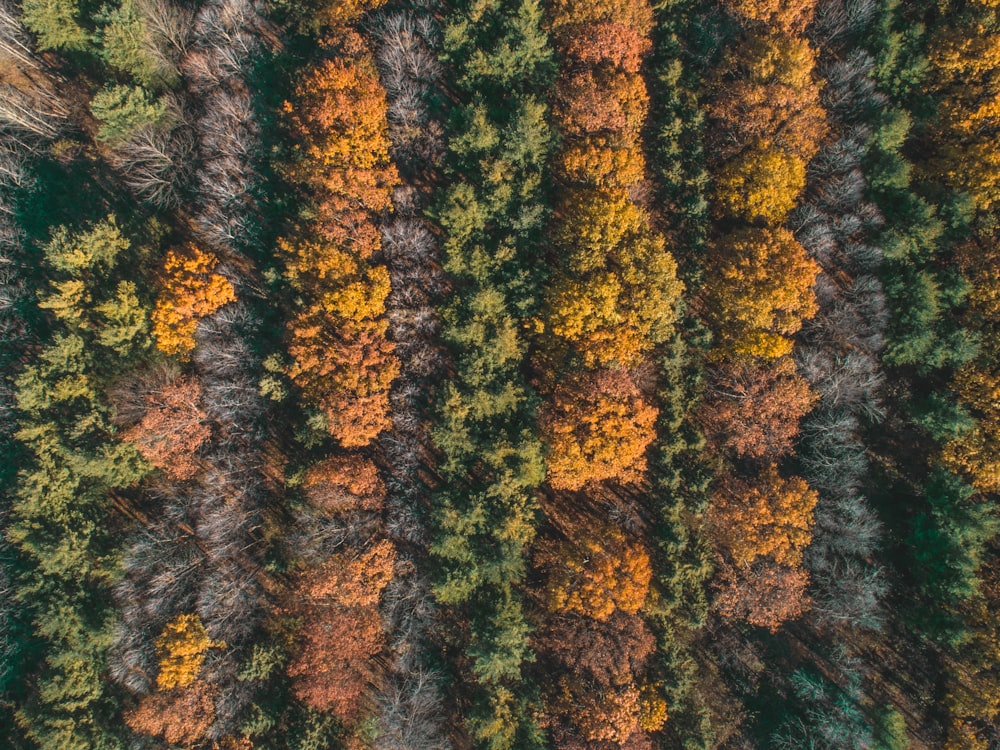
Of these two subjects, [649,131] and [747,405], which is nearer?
[747,405]

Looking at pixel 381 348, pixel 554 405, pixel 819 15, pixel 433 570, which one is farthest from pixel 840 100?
pixel 433 570

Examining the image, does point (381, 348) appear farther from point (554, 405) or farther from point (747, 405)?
point (747, 405)

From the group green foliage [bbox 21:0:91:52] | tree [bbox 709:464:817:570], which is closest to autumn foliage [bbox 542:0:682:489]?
tree [bbox 709:464:817:570]

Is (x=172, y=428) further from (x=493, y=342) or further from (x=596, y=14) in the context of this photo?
(x=596, y=14)

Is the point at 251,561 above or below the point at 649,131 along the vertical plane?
below

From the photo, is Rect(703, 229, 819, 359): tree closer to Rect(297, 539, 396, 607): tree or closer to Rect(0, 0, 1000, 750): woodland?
Rect(0, 0, 1000, 750): woodland

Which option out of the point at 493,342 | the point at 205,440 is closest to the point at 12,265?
the point at 205,440
